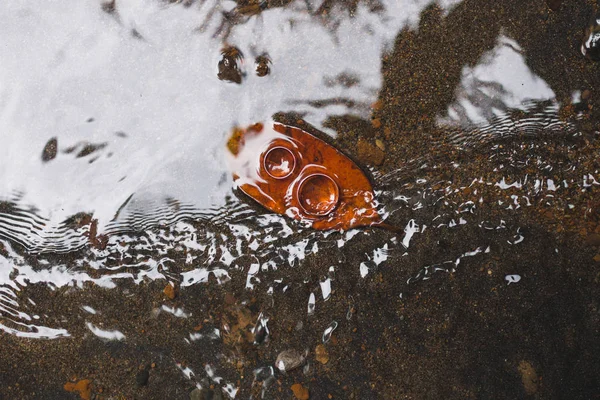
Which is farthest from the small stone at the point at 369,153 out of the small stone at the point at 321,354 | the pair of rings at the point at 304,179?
the small stone at the point at 321,354

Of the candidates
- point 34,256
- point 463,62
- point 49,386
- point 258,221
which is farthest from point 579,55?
point 49,386

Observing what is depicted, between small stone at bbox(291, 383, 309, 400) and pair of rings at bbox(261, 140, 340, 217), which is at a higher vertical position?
pair of rings at bbox(261, 140, 340, 217)

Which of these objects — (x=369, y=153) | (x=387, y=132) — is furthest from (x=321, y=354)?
(x=387, y=132)

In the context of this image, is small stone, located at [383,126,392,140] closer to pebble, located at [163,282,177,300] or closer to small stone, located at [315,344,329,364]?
small stone, located at [315,344,329,364]

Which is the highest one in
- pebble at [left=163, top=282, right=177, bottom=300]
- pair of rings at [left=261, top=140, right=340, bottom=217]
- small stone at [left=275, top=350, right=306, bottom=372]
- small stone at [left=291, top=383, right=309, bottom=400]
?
pair of rings at [left=261, top=140, right=340, bottom=217]

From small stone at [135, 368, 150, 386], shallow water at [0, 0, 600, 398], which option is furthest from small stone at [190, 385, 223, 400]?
small stone at [135, 368, 150, 386]

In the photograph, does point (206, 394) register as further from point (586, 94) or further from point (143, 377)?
point (586, 94)

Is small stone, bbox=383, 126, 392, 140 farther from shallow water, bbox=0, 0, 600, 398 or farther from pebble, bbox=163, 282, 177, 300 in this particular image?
pebble, bbox=163, 282, 177, 300
